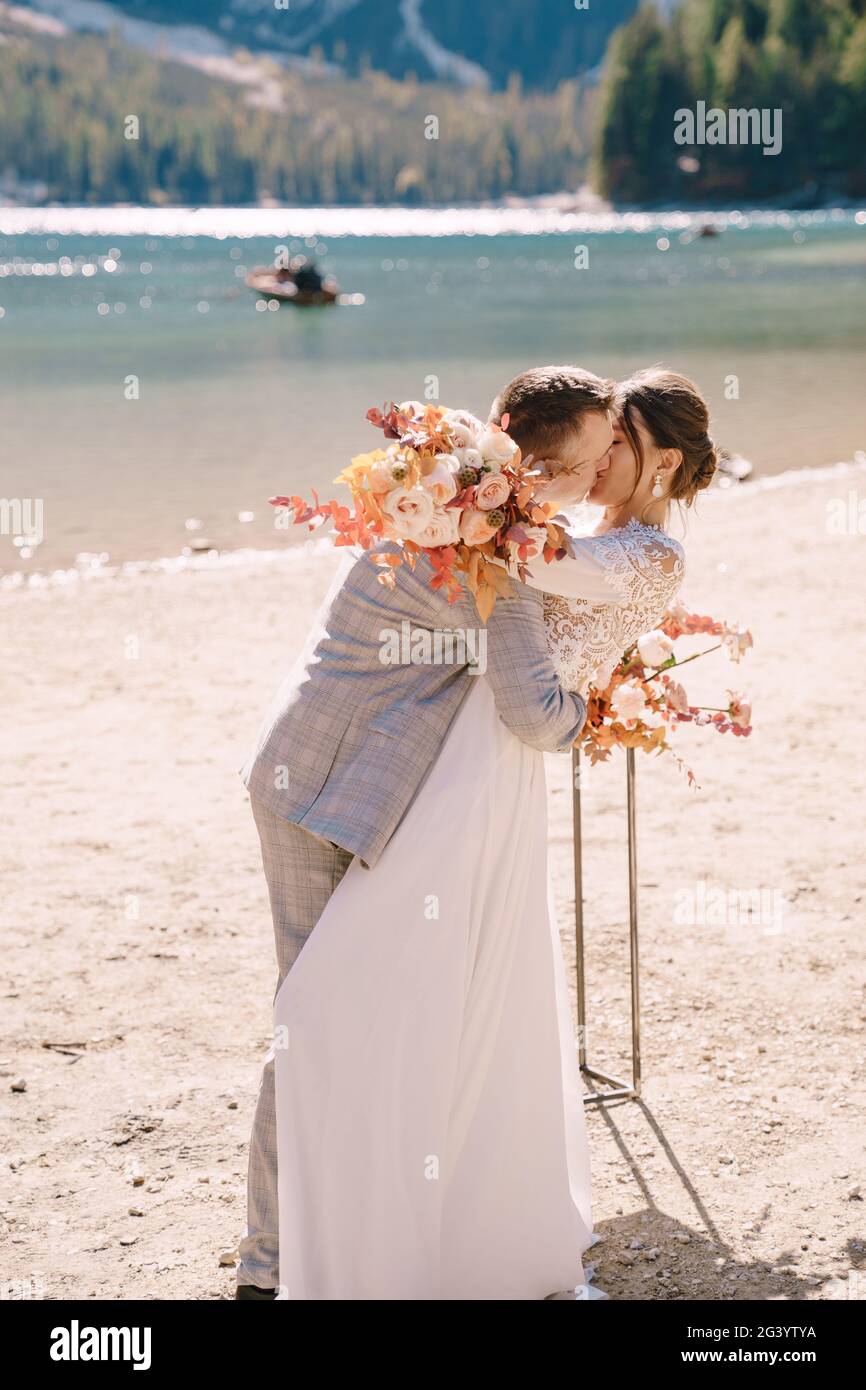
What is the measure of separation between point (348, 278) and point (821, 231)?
44.5 meters

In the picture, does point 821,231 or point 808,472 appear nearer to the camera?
point 808,472

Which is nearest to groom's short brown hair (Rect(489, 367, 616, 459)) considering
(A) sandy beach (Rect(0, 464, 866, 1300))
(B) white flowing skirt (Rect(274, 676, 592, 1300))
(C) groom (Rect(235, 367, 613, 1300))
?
(C) groom (Rect(235, 367, 613, 1300))

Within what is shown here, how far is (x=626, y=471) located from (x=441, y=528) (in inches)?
27.4

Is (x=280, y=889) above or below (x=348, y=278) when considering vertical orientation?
Answer: below

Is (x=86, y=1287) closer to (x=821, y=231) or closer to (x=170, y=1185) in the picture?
(x=170, y=1185)

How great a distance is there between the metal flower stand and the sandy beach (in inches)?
3.3

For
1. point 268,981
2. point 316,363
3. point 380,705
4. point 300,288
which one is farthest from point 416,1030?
point 300,288

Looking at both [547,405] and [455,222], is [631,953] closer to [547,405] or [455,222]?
[547,405]

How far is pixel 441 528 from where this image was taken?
3.02m

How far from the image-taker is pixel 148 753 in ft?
25.8

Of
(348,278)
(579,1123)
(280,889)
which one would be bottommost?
(579,1123)
